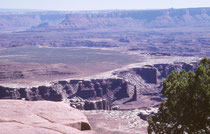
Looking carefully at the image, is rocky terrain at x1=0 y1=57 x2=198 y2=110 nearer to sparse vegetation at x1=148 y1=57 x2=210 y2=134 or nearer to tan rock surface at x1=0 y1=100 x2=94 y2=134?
sparse vegetation at x1=148 y1=57 x2=210 y2=134

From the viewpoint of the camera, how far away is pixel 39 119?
15203 millimetres

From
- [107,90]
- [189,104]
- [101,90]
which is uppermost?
[189,104]

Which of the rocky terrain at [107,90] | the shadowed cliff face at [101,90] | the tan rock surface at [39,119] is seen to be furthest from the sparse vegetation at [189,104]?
the rocky terrain at [107,90]

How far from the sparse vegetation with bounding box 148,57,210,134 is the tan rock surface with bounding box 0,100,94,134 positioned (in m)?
7.71

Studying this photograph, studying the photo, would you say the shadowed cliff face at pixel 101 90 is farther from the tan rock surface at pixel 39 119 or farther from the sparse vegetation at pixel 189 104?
the tan rock surface at pixel 39 119

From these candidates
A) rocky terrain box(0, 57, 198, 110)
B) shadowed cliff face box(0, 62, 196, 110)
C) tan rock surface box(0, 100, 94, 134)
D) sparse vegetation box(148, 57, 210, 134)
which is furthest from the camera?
rocky terrain box(0, 57, 198, 110)

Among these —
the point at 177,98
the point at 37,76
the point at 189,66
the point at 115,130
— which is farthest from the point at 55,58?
the point at 177,98

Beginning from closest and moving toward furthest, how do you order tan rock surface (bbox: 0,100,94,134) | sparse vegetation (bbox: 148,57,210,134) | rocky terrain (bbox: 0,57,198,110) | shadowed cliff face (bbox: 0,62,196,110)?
tan rock surface (bbox: 0,100,94,134) → sparse vegetation (bbox: 148,57,210,134) → shadowed cliff face (bbox: 0,62,196,110) → rocky terrain (bbox: 0,57,198,110)

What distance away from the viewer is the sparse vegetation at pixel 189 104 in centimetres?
2086

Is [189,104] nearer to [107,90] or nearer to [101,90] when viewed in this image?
[101,90]

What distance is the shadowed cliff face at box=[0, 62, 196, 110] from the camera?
67000 mm

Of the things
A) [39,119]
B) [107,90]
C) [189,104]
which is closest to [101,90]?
[107,90]

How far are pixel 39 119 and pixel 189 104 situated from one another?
1054cm

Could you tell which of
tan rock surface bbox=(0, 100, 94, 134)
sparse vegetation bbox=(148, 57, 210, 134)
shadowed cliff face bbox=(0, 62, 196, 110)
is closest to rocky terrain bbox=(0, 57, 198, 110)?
shadowed cliff face bbox=(0, 62, 196, 110)
